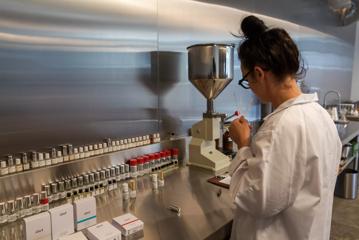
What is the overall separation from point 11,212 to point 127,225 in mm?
449

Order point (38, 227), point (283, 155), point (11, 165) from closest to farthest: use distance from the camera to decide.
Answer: point (283, 155) < point (38, 227) < point (11, 165)

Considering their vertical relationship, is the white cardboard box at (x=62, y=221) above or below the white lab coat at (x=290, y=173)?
below

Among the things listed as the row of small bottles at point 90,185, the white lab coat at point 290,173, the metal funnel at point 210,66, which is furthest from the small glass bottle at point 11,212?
the metal funnel at point 210,66

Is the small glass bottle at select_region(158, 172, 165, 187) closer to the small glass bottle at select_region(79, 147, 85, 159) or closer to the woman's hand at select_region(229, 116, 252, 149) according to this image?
the small glass bottle at select_region(79, 147, 85, 159)

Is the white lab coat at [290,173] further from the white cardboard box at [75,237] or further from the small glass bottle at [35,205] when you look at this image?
the small glass bottle at [35,205]

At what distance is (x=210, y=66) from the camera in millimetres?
1524

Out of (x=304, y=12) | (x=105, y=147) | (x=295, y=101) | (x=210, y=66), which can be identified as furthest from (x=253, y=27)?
(x=304, y=12)

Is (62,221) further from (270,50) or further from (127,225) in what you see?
(270,50)

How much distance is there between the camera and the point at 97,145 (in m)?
1.36

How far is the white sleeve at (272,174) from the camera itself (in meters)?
0.72

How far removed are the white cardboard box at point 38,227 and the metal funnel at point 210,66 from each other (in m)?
1.04

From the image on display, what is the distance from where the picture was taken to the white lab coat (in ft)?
2.39

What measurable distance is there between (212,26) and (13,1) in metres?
1.34

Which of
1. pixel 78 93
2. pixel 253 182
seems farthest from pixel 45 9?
pixel 253 182
